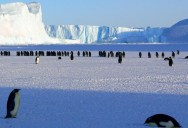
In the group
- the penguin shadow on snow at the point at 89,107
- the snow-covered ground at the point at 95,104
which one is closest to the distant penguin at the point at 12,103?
the penguin shadow on snow at the point at 89,107

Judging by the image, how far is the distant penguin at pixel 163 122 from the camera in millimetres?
5551

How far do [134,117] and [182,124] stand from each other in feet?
2.88

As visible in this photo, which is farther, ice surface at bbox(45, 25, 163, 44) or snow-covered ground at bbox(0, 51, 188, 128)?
ice surface at bbox(45, 25, 163, 44)

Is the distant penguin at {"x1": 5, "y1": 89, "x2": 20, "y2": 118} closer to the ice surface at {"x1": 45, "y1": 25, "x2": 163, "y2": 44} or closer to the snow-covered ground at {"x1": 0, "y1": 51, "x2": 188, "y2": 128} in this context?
the snow-covered ground at {"x1": 0, "y1": 51, "x2": 188, "y2": 128}

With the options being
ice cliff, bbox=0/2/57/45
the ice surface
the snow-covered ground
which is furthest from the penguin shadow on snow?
the ice surface

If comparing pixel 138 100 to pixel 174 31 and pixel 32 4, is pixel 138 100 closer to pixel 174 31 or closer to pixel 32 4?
pixel 32 4

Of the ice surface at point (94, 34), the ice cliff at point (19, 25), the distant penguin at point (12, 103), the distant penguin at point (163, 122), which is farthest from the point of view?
the ice surface at point (94, 34)

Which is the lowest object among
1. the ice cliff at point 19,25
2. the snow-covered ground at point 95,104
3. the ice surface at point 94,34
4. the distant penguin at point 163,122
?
the ice surface at point 94,34

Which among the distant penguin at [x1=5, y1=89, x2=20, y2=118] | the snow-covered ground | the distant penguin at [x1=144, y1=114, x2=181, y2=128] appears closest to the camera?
the distant penguin at [x1=144, y1=114, x2=181, y2=128]

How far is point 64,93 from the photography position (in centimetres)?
965

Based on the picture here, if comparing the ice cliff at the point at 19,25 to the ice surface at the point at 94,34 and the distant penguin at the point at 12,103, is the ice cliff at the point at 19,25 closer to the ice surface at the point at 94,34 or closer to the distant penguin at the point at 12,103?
the ice surface at the point at 94,34

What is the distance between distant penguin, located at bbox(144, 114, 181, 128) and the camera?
5.55 meters

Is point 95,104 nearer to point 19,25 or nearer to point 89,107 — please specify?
point 89,107

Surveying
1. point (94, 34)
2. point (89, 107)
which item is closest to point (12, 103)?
point (89, 107)
